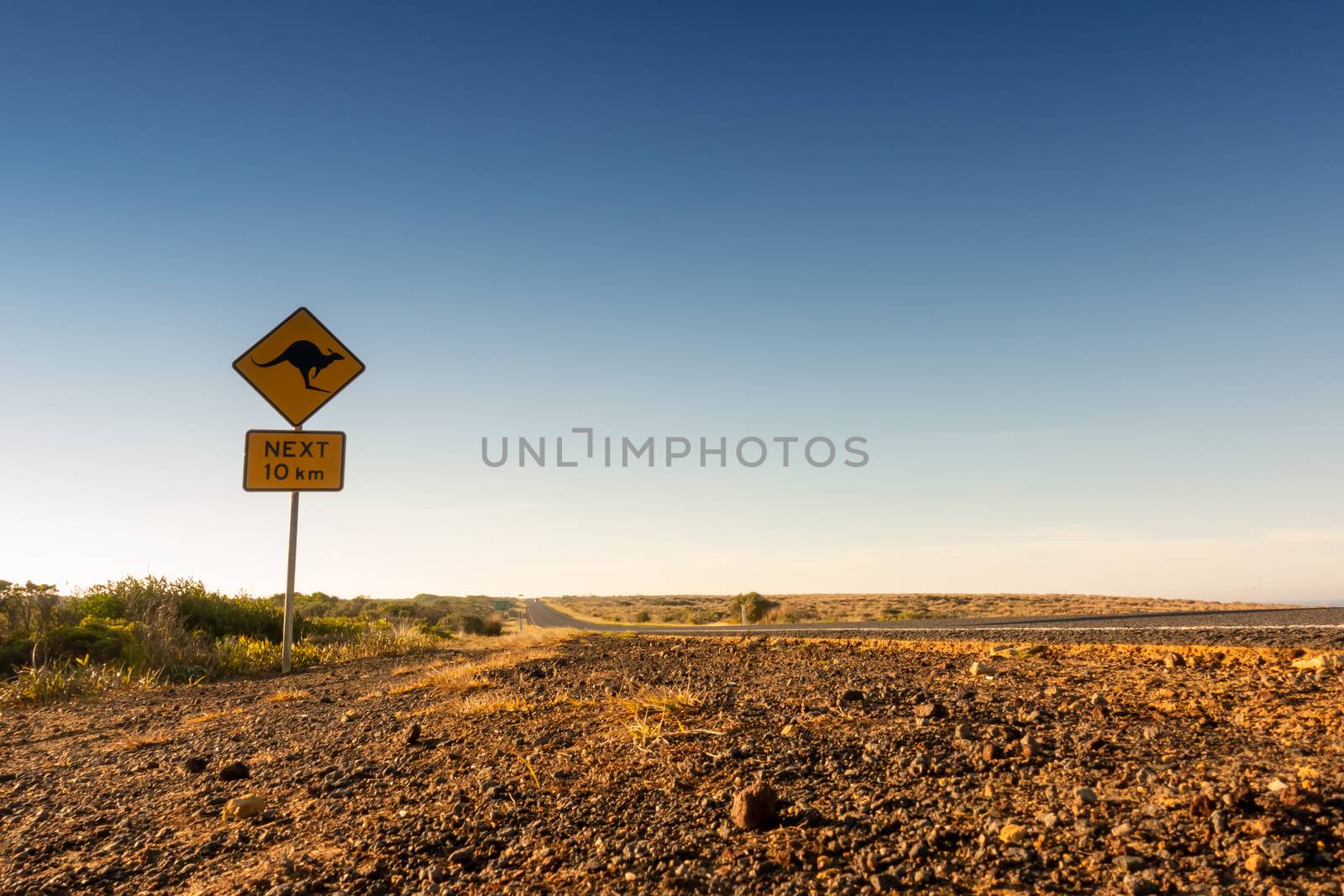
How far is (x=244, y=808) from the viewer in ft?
11.5

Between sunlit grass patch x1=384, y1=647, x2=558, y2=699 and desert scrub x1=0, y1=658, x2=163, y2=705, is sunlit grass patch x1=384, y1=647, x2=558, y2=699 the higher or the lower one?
the higher one

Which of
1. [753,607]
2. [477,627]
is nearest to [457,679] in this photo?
[477,627]

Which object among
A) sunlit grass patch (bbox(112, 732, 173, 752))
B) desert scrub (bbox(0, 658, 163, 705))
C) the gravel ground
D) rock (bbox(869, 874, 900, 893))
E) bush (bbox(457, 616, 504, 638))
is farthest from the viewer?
bush (bbox(457, 616, 504, 638))

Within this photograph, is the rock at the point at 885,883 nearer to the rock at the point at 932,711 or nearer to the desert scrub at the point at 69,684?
the rock at the point at 932,711

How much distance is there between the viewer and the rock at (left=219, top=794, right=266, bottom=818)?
3.50 m

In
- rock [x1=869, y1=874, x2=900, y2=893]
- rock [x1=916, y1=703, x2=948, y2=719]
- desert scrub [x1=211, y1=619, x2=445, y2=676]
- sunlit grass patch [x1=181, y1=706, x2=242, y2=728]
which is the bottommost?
desert scrub [x1=211, y1=619, x2=445, y2=676]

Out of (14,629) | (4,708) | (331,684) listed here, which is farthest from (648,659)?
(14,629)

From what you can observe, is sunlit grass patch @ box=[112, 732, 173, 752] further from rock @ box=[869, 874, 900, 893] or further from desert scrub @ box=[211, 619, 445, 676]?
rock @ box=[869, 874, 900, 893]

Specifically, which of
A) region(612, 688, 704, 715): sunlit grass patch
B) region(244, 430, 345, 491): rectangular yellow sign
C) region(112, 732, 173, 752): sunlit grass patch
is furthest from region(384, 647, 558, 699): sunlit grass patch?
region(244, 430, 345, 491): rectangular yellow sign

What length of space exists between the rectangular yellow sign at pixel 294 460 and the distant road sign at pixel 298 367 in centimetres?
34

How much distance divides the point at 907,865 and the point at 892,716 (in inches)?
77.1

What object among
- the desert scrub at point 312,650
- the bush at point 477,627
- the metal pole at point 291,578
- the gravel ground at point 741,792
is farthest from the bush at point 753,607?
the gravel ground at point 741,792

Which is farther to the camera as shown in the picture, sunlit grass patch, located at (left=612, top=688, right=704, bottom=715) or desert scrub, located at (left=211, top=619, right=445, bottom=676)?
desert scrub, located at (left=211, top=619, right=445, bottom=676)

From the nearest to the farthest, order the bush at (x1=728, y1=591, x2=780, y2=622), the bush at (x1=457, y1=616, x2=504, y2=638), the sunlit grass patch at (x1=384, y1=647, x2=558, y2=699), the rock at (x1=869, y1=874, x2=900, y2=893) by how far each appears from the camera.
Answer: the rock at (x1=869, y1=874, x2=900, y2=893), the sunlit grass patch at (x1=384, y1=647, x2=558, y2=699), the bush at (x1=457, y1=616, x2=504, y2=638), the bush at (x1=728, y1=591, x2=780, y2=622)
